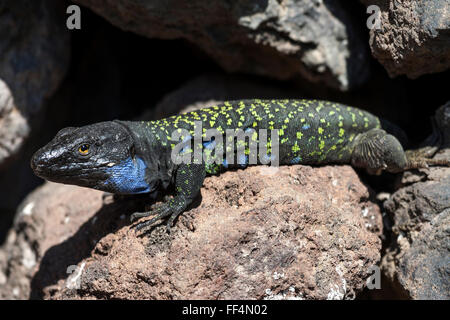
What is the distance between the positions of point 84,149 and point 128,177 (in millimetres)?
472

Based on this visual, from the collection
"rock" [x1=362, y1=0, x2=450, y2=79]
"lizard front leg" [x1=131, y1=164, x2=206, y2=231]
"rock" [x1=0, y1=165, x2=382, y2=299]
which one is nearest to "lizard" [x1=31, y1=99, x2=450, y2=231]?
"lizard front leg" [x1=131, y1=164, x2=206, y2=231]

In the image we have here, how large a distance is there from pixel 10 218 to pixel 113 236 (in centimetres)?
292

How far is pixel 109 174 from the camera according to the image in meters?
3.97

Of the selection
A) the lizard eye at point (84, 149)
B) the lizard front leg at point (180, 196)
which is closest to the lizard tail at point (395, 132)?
the lizard front leg at point (180, 196)

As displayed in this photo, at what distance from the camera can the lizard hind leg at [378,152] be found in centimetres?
465

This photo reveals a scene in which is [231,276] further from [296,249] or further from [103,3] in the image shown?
[103,3]

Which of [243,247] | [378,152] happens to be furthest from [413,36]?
[243,247]

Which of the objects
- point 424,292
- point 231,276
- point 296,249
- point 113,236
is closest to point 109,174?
point 113,236

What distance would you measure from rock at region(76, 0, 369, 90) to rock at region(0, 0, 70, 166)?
889 mm

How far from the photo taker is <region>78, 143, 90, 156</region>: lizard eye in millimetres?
3850

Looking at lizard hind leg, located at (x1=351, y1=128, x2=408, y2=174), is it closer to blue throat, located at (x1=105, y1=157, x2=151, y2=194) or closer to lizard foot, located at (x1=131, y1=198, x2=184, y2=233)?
lizard foot, located at (x1=131, y1=198, x2=184, y2=233)

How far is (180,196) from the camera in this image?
13.4 ft

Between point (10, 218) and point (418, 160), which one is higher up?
point (418, 160)

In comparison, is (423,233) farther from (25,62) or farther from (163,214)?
(25,62)
